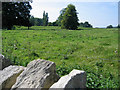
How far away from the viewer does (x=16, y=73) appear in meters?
4.23

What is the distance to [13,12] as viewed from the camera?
75.7 ft

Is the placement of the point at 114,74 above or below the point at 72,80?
below

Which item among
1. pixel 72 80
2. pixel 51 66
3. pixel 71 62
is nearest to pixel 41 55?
pixel 71 62

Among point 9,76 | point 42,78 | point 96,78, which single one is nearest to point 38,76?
point 42,78

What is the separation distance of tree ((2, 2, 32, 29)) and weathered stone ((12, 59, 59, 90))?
19428 millimetres

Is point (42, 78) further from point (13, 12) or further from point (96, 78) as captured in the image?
point (13, 12)

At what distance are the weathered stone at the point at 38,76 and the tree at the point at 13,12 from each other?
19428mm

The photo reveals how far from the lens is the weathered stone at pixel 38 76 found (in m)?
3.51

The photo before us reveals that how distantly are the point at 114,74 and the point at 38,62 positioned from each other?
2817 millimetres

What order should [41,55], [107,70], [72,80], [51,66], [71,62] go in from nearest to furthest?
[72,80], [51,66], [107,70], [71,62], [41,55]

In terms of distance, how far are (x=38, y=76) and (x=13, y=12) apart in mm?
21424

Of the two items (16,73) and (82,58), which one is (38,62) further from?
(82,58)

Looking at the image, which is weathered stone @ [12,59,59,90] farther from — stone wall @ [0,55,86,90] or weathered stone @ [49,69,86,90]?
weathered stone @ [49,69,86,90]

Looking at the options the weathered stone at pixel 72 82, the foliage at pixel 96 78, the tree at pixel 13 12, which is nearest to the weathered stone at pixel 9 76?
the weathered stone at pixel 72 82
